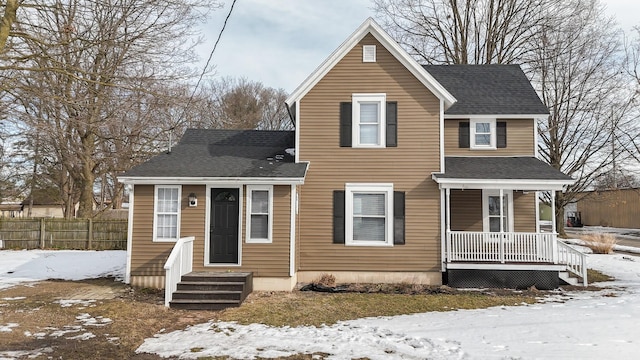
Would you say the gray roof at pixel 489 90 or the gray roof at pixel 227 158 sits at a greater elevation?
the gray roof at pixel 489 90

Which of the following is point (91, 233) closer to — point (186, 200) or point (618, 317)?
point (186, 200)

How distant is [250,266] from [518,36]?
21851 mm

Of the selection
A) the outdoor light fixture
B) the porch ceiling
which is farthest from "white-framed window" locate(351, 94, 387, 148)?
the outdoor light fixture

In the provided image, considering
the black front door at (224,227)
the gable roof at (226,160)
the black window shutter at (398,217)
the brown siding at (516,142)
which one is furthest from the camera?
the brown siding at (516,142)

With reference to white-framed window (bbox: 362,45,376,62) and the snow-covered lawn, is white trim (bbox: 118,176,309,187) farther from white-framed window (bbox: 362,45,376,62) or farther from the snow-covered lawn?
white-framed window (bbox: 362,45,376,62)

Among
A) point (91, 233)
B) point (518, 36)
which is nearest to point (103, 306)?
point (91, 233)

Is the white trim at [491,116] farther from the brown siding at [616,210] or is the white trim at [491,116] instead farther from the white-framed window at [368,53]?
the brown siding at [616,210]

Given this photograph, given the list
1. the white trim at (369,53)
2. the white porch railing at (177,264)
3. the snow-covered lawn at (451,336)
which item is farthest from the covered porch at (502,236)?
the white porch railing at (177,264)

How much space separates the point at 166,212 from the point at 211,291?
9.37 feet

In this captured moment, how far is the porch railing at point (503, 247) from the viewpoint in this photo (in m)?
11.7

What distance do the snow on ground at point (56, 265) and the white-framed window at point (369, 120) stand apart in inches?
335

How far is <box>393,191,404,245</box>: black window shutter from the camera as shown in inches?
472

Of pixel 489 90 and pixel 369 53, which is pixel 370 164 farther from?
pixel 489 90

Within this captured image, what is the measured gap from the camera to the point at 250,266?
11.3 m
